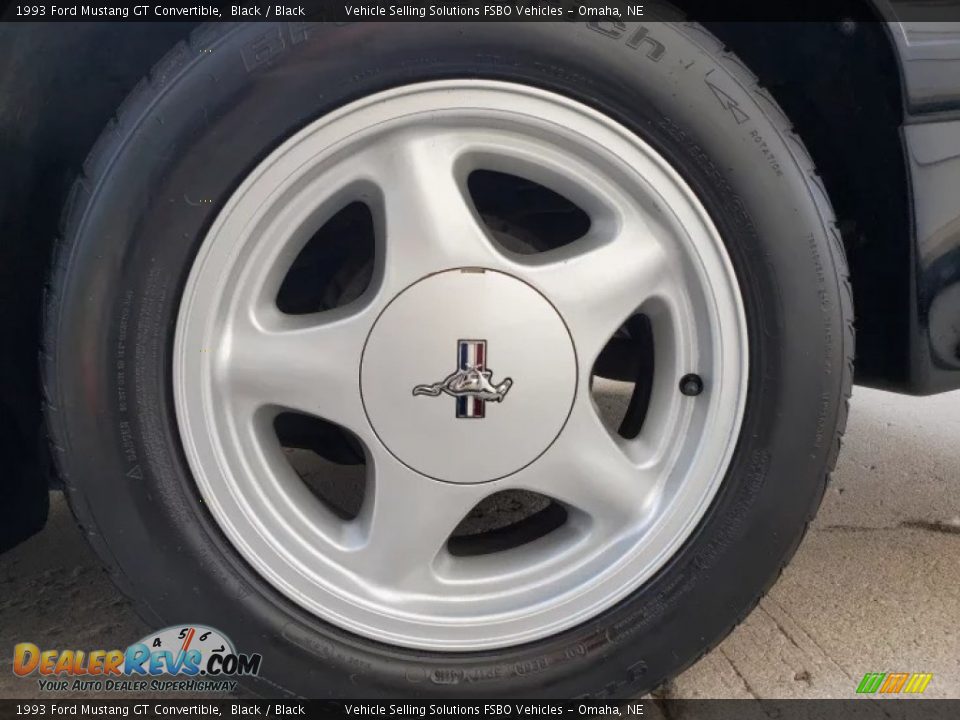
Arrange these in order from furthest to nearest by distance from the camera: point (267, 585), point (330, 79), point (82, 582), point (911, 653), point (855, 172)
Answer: point (82, 582) → point (911, 653) → point (855, 172) → point (267, 585) → point (330, 79)

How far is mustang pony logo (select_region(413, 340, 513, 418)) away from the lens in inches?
41.8

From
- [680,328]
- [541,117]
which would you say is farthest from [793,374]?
[541,117]

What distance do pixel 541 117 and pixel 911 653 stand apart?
1.12m

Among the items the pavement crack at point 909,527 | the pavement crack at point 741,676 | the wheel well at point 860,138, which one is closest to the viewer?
the wheel well at point 860,138

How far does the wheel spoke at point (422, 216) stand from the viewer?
106 centimetres

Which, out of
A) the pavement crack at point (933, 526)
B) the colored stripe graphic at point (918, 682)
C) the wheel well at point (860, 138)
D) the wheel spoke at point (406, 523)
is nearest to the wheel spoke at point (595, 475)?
the wheel spoke at point (406, 523)

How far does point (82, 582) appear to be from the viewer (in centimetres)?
151

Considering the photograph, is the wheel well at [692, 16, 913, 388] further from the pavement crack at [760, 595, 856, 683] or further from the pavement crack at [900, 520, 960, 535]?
the pavement crack at [900, 520, 960, 535]

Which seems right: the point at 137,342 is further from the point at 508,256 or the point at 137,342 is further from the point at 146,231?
the point at 508,256

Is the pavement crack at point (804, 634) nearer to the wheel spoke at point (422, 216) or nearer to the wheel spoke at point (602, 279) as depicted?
the wheel spoke at point (602, 279)

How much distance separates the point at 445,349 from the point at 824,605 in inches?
37.4

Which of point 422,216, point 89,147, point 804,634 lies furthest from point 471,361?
point 804,634

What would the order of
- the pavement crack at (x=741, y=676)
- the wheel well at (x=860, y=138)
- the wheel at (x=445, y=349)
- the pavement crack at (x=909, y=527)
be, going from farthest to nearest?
the pavement crack at (x=909, y=527) < the pavement crack at (x=741, y=676) < the wheel well at (x=860, y=138) < the wheel at (x=445, y=349)

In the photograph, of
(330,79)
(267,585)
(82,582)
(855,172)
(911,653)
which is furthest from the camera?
(82,582)
